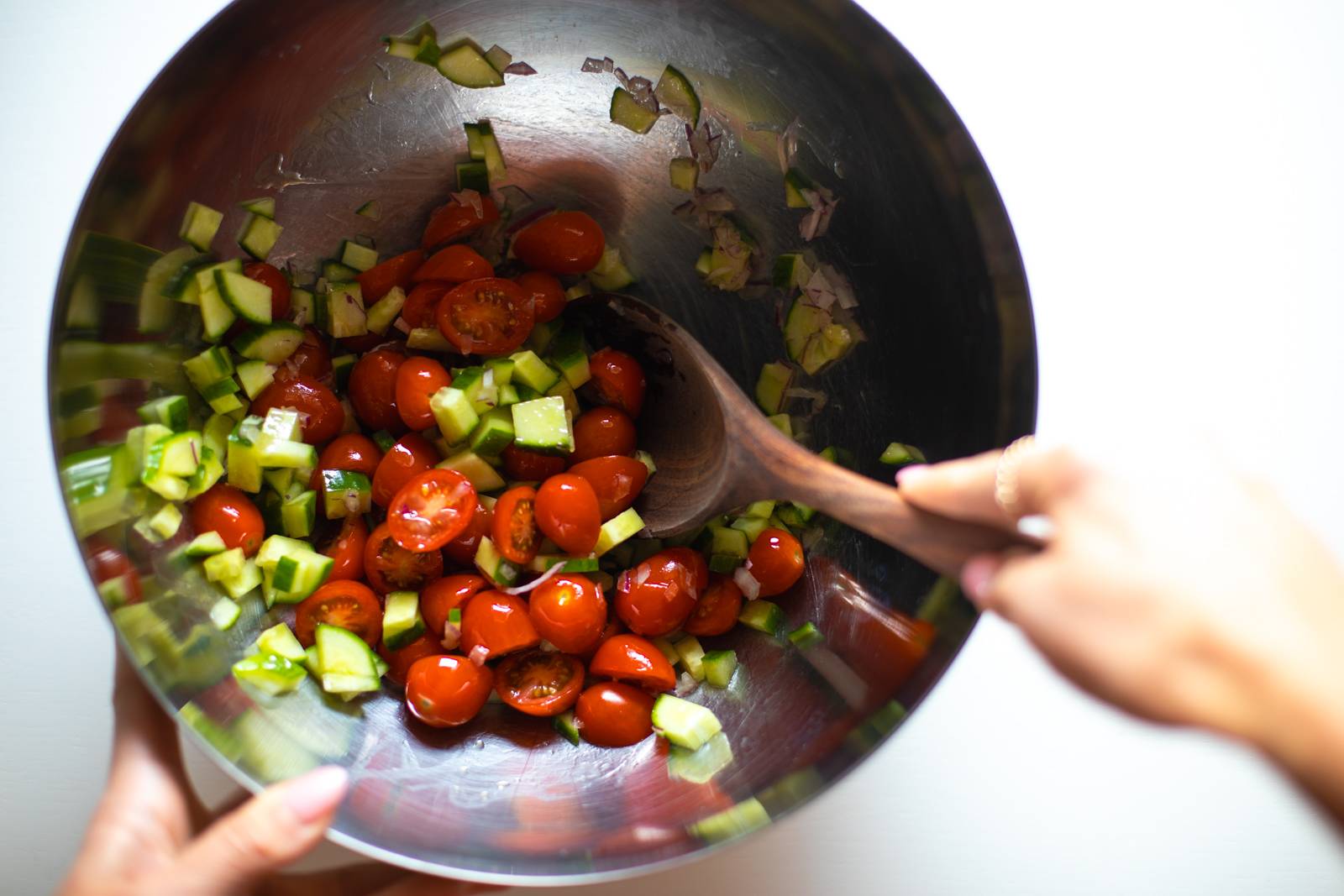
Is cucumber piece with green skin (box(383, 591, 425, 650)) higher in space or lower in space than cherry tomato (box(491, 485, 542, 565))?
lower

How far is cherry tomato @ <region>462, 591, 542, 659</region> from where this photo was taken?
148 cm

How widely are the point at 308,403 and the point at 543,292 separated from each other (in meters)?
0.44

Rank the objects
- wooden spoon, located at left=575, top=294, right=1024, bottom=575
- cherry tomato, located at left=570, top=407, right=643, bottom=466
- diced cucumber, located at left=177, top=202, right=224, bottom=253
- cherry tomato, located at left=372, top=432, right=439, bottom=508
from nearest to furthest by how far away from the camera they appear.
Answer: wooden spoon, located at left=575, top=294, right=1024, bottom=575 < diced cucumber, located at left=177, top=202, right=224, bottom=253 < cherry tomato, located at left=372, top=432, right=439, bottom=508 < cherry tomato, located at left=570, top=407, right=643, bottom=466

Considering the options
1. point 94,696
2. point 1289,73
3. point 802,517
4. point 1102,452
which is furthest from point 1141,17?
point 94,696

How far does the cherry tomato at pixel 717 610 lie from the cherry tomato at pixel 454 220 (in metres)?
0.76

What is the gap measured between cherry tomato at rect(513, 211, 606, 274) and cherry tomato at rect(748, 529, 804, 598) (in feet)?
1.93

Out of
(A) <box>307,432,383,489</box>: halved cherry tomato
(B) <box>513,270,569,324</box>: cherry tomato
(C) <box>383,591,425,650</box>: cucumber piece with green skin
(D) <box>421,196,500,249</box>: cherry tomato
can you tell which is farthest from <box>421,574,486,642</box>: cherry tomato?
(D) <box>421,196,500,249</box>: cherry tomato

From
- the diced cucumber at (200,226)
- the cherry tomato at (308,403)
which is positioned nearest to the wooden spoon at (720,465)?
the cherry tomato at (308,403)

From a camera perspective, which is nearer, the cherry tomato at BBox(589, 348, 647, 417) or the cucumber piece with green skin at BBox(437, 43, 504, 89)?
the cucumber piece with green skin at BBox(437, 43, 504, 89)

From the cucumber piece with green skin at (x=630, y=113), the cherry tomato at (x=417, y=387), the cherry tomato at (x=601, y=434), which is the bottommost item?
the cherry tomato at (x=601, y=434)

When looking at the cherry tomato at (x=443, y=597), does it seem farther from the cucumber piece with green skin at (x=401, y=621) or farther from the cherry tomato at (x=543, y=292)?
the cherry tomato at (x=543, y=292)

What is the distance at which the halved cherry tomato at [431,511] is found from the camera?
1.45 metres

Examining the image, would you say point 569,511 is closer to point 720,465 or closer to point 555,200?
point 720,465

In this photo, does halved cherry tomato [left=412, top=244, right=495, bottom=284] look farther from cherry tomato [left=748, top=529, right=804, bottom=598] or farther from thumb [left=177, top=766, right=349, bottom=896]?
thumb [left=177, top=766, right=349, bottom=896]
